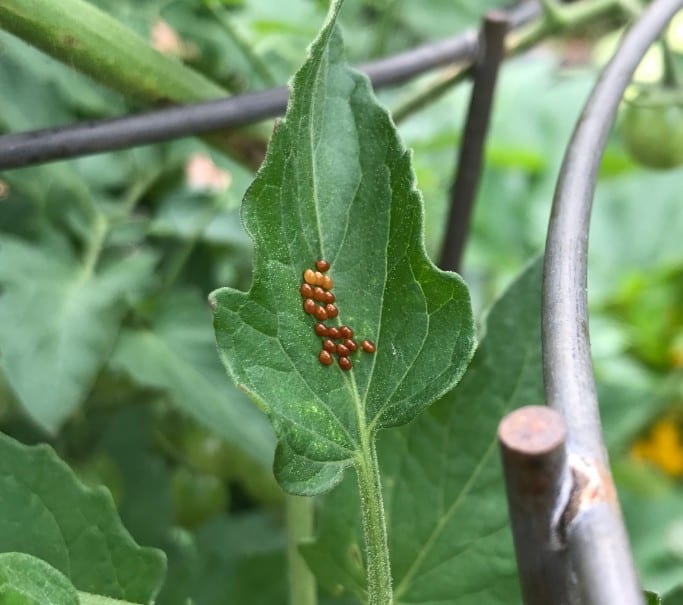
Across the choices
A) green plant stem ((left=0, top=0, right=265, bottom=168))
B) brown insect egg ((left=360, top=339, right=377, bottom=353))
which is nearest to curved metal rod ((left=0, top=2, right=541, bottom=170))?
green plant stem ((left=0, top=0, right=265, bottom=168))

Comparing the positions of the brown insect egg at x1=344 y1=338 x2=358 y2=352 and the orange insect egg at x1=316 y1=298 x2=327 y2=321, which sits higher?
the orange insect egg at x1=316 y1=298 x2=327 y2=321

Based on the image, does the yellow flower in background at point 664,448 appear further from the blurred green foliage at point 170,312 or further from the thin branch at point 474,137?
the thin branch at point 474,137

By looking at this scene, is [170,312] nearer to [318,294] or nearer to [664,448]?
[318,294]

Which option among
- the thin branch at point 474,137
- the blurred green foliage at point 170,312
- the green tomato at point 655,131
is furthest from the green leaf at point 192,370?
the green tomato at point 655,131

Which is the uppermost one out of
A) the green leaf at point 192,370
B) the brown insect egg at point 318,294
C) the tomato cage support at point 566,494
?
the green leaf at point 192,370

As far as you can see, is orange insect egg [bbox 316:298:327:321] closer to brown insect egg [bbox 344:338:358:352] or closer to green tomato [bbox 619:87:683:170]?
brown insect egg [bbox 344:338:358:352]

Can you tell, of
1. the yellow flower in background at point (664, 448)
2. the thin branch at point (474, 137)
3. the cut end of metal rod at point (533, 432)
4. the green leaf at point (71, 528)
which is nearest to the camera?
the cut end of metal rod at point (533, 432)
